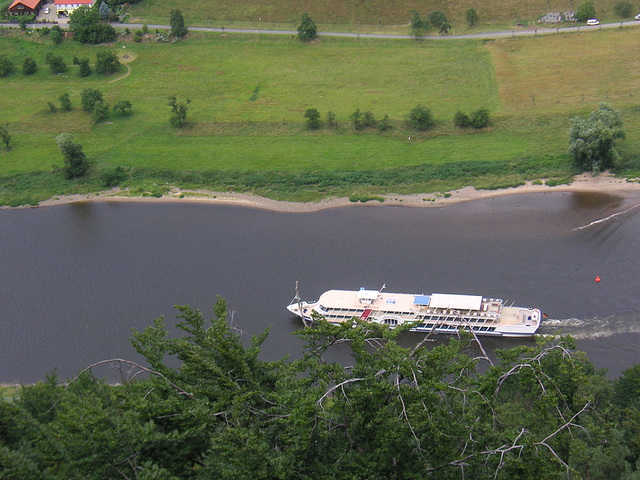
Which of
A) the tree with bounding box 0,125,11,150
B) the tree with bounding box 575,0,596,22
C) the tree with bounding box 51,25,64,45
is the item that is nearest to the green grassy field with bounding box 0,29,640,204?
the tree with bounding box 0,125,11,150

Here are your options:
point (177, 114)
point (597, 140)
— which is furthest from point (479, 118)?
point (177, 114)

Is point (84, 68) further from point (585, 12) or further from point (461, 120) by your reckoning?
point (585, 12)

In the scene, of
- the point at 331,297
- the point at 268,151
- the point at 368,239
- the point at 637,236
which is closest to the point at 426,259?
the point at 368,239

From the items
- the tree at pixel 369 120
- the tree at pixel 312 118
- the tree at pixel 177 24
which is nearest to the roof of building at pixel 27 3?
the tree at pixel 177 24

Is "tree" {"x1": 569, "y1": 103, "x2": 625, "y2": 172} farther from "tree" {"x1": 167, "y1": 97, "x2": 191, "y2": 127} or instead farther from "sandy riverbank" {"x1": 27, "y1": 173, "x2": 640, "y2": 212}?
"tree" {"x1": 167, "y1": 97, "x2": 191, "y2": 127}

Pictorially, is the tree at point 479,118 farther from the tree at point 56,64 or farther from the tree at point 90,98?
the tree at point 56,64

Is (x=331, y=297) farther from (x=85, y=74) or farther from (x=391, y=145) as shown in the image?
(x=85, y=74)
